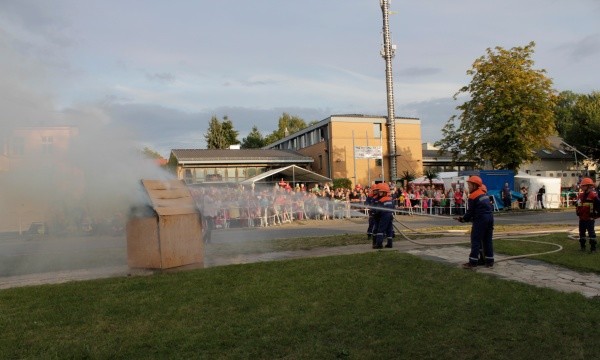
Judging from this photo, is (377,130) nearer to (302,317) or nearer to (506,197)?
(506,197)

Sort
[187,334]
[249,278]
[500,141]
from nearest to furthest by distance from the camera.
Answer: [187,334] → [249,278] → [500,141]

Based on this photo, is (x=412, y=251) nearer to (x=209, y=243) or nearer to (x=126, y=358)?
(x=209, y=243)

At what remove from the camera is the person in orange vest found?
455 inches

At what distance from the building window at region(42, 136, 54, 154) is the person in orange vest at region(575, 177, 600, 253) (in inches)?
474

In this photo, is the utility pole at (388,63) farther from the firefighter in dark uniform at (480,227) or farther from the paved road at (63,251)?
the firefighter in dark uniform at (480,227)

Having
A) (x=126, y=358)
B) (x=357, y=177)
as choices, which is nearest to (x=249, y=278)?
(x=126, y=358)

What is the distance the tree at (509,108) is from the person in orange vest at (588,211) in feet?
75.1

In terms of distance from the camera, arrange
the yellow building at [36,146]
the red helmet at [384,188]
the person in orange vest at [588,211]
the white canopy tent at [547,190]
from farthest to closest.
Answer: the white canopy tent at [547,190], the red helmet at [384,188], the person in orange vest at [588,211], the yellow building at [36,146]

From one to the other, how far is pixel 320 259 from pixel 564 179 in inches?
1760

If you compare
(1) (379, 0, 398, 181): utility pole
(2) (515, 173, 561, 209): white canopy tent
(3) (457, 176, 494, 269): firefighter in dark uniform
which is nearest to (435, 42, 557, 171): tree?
(2) (515, 173, 561, 209): white canopy tent

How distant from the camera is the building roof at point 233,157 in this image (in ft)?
137

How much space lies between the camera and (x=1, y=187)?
10453 millimetres

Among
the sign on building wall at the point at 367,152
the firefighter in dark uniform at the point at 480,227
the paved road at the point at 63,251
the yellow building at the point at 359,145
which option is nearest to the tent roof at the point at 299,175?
the sign on building wall at the point at 367,152

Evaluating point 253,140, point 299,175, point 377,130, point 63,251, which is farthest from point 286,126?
point 63,251
